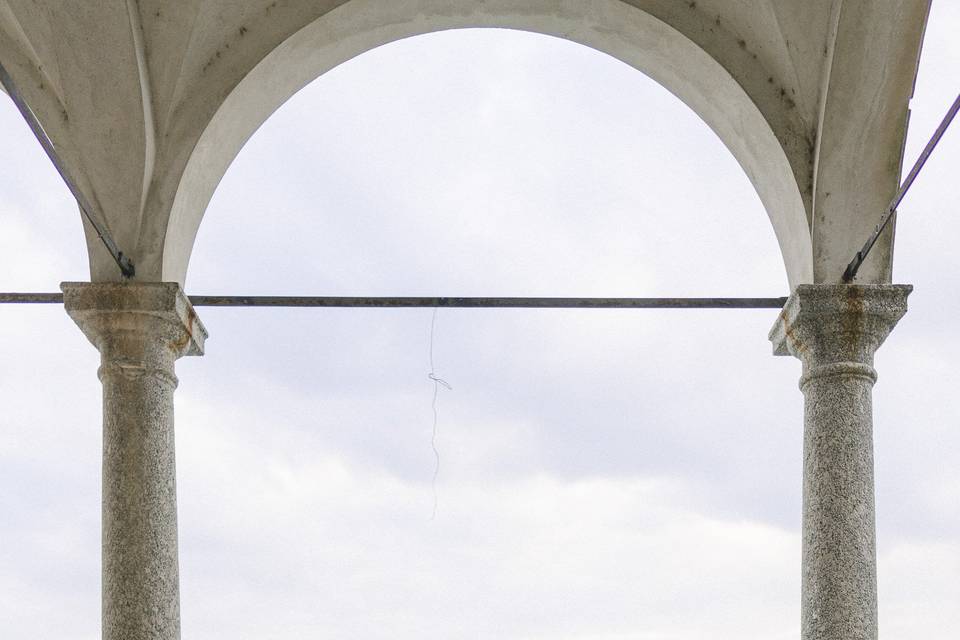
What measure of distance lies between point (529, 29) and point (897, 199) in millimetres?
3165

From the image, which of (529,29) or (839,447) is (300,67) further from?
(839,447)

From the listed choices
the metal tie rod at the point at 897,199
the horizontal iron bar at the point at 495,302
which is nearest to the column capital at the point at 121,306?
the horizontal iron bar at the point at 495,302

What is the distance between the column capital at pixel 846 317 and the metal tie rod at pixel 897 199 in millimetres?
157

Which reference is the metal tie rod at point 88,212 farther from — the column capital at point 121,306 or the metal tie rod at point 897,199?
the metal tie rod at point 897,199

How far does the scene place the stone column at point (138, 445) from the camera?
23.5 ft

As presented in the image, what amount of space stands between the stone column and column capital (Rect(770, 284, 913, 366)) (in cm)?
370

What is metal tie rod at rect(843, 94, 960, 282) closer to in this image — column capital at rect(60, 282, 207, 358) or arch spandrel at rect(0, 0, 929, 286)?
arch spandrel at rect(0, 0, 929, 286)

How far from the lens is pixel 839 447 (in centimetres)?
730

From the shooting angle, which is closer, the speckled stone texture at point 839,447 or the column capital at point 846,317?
the speckled stone texture at point 839,447

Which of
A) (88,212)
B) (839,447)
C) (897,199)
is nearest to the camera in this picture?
(897,199)

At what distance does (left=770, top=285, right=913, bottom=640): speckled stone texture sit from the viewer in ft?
23.3

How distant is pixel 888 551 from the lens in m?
11.4

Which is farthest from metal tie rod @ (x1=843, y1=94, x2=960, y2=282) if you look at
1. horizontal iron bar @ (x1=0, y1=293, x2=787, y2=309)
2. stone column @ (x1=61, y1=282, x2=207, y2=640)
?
stone column @ (x1=61, y1=282, x2=207, y2=640)

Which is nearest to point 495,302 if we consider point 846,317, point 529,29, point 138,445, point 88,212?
point 529,29
